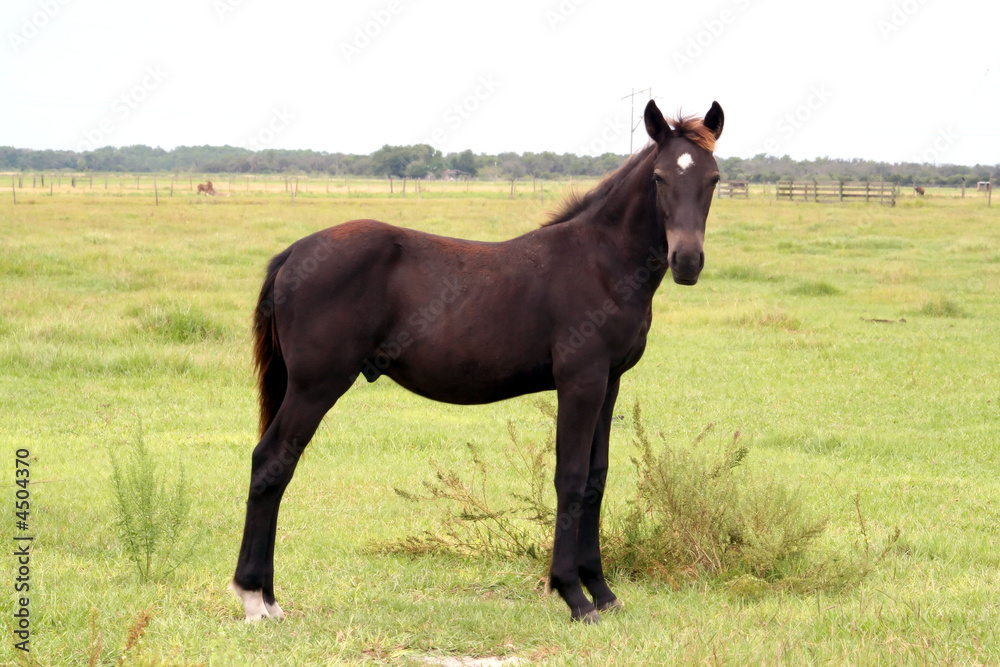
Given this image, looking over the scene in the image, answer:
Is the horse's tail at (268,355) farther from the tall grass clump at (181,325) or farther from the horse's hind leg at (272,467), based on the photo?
the tall grass clump at (181,325)

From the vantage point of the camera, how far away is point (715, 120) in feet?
14.4

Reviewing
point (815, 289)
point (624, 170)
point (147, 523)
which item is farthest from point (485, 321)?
point (815, 289)

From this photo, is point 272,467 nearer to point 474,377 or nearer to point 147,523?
point 147,523

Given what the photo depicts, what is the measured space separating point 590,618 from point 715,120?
7.97ft

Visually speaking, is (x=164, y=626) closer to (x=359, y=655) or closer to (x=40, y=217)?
(x=359, y=655)

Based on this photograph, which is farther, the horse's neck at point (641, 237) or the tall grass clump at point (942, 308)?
the tall grass clump at point (942, 308)

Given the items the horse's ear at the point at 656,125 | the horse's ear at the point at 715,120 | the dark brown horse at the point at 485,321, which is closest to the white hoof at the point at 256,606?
the dark brown horse at the point at 485,321

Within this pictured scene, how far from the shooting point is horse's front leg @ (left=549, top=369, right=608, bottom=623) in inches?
169

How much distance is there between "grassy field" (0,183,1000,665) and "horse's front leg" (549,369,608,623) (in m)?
0.15

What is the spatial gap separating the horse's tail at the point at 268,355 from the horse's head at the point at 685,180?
6.13 ft

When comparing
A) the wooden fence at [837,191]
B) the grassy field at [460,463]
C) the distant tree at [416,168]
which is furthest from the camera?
the distant tree at [416,168]

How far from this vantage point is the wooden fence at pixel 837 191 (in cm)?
4841

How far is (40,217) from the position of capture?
94.5ft

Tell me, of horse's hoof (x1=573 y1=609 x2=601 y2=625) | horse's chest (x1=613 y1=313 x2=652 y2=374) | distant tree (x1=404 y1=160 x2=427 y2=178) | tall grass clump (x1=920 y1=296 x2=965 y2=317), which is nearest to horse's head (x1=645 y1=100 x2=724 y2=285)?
horse's chest (x1=613 y1=313 x2=652 y2=374)
